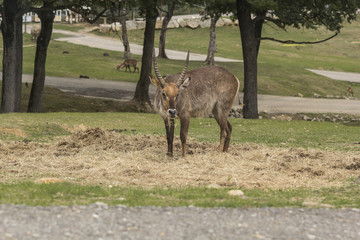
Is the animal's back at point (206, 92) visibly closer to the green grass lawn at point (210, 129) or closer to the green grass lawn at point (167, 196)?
the green grass lawn at point (210, 129)

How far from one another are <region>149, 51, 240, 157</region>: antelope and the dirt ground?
29.5 inches

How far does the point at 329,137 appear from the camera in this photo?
23.0m

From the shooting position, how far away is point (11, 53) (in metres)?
28.2

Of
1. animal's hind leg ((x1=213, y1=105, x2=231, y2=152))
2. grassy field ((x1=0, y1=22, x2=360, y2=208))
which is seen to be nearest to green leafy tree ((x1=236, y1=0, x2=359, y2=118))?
grassy field ((x1=0, y1=22, x2=360, y2=208))

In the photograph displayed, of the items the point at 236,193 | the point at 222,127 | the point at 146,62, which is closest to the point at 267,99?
the point at 146,62

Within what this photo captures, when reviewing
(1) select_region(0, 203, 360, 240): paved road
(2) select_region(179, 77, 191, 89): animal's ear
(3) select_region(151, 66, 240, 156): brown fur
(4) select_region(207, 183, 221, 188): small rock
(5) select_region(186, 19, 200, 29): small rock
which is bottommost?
(5) select_region(186, 19, 200, 29): small rock

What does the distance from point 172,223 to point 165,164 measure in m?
6.36

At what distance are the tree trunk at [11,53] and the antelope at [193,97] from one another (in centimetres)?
1339

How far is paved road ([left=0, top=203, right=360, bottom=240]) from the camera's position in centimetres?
810

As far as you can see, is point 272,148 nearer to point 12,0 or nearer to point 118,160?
point 118,160

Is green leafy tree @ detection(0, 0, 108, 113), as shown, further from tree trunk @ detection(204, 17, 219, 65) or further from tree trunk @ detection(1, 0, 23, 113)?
tree trunk @ detection(204, 17, 219, 65)

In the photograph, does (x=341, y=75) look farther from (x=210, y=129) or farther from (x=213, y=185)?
(x=213, y=185)

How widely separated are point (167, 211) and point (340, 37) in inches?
3561

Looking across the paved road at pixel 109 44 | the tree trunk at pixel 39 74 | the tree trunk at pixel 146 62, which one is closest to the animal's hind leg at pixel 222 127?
the tree trunk at pixel 39 74
